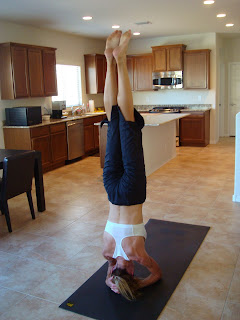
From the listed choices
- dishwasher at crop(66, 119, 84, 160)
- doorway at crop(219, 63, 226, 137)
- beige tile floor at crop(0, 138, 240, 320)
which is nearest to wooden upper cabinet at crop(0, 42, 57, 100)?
dishwasher at crop(66, 119, 84, 160)

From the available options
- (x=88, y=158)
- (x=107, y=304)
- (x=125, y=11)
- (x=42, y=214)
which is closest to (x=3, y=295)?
(x=107, y=304)

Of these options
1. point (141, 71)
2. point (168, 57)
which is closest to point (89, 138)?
point (141, 71)

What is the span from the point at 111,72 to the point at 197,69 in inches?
253

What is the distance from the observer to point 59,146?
21.6 feet

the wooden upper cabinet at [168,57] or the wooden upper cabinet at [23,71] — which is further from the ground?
the wooden upper cabinet at [168,57]

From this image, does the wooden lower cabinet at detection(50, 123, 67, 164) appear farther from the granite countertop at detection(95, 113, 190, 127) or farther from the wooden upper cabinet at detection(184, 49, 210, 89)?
the wooden upper cabinet at detection(184, 49, 210, 89)

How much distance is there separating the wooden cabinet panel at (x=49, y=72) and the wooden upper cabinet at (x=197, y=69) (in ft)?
10.7

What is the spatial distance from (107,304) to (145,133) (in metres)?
3.65

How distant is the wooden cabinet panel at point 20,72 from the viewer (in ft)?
18.9

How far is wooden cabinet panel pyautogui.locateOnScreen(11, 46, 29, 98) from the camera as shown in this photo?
577 cm

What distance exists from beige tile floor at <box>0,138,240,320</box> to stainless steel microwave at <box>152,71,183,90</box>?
9.68 ft

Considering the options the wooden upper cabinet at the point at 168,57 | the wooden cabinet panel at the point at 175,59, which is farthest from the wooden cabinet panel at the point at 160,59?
the wooden cabinet panel at the point at 175,59

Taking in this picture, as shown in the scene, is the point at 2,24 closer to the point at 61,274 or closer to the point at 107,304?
the point at 61,274

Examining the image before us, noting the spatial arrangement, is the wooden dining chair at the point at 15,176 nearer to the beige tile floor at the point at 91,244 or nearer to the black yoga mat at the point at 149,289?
the beige tile floor at the point at 91,244
